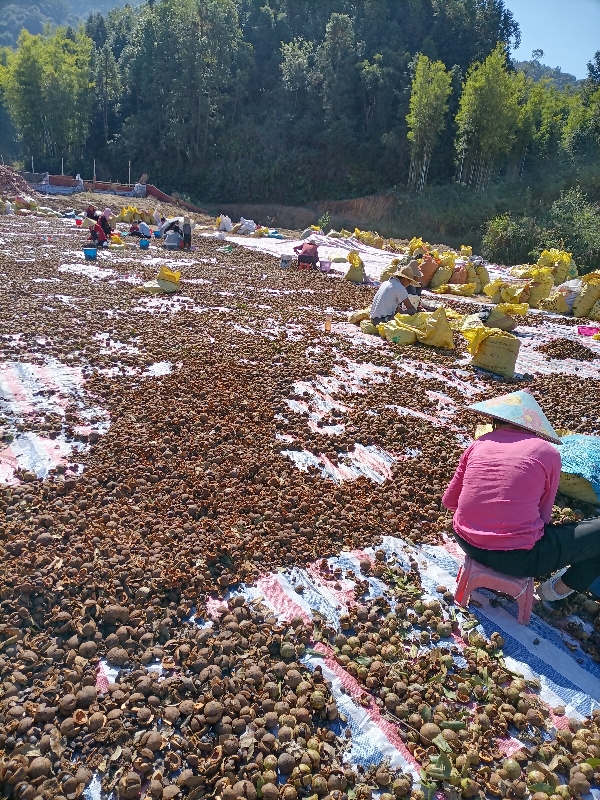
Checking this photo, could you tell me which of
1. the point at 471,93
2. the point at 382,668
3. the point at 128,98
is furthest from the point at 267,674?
the point at 128,98

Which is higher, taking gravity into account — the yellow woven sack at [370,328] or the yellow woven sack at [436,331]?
the yellow woven sack at [436,331]

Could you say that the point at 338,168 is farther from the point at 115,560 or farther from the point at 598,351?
the point at 115,560

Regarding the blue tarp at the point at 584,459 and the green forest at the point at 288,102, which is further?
the green forest at the point at 288,102

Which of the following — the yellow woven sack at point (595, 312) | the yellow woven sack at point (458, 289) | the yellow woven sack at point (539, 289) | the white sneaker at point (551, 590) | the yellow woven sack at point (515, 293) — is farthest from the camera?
the yellow woven sack at point (458, 289)

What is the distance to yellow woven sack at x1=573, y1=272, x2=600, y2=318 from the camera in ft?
31.8

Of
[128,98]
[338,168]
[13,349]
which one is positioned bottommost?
[13,349]

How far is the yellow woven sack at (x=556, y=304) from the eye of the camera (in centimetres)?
1011

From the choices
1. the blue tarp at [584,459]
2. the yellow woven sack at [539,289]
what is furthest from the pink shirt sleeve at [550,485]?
the yellow woven sack at [539,289]

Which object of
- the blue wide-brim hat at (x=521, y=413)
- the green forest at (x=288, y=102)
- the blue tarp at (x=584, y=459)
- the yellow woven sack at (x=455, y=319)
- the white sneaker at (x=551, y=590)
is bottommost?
the white sneaker at (x=551, y=590)

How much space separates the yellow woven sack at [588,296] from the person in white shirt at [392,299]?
3.77m

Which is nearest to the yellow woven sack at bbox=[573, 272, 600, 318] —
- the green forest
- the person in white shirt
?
the person in white shirt

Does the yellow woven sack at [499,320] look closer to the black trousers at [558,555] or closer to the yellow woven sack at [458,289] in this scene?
the yellow woven sack at [458,289]

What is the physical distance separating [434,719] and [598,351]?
7015mm

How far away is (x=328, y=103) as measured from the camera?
116ft
